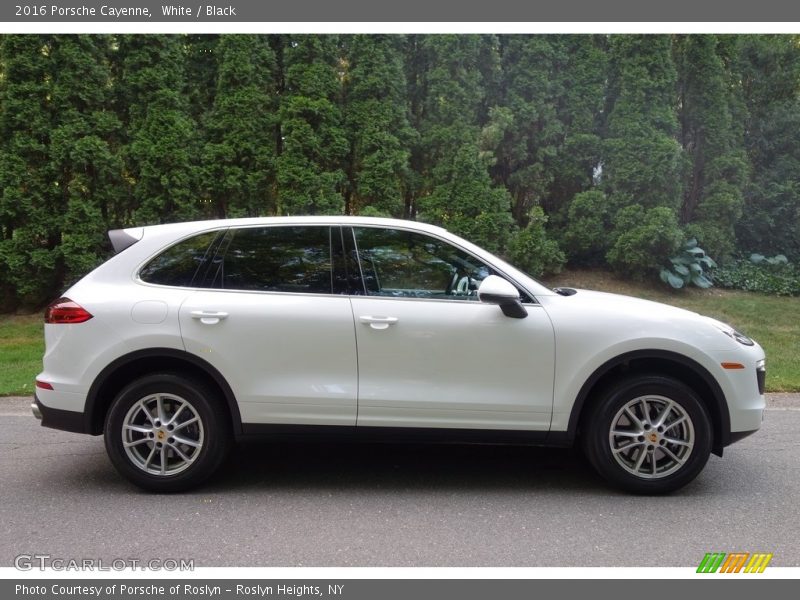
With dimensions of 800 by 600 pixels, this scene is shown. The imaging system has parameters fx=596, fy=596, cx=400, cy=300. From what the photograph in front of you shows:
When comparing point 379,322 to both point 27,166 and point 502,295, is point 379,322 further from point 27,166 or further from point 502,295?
point 27,166

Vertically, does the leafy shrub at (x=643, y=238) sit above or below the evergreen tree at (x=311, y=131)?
below

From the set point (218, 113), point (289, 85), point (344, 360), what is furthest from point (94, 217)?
point (344, 360)

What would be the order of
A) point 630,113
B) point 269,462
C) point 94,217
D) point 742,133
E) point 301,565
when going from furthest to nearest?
point 742,133 < point 630,113 < point 94,217 < point 269,462 < point 301,565

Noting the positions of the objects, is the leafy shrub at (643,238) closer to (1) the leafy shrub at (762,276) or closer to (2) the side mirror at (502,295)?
(1) the leafy shrub at (762,276)

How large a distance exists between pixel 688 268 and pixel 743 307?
1160mm

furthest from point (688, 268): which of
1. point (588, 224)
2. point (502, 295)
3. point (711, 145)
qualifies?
point (502, 295)

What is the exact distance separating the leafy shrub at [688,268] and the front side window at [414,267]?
786 centimetres

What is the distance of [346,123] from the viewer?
1055 centimetres

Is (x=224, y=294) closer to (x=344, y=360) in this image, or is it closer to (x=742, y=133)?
(x=344, y=360)

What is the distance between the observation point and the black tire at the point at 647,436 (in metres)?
3.89

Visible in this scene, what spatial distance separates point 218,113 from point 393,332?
7908mm

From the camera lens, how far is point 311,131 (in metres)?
10.2

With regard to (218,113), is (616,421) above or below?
below

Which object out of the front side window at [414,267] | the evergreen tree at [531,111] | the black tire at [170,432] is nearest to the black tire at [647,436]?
the front side window at [414,267]
